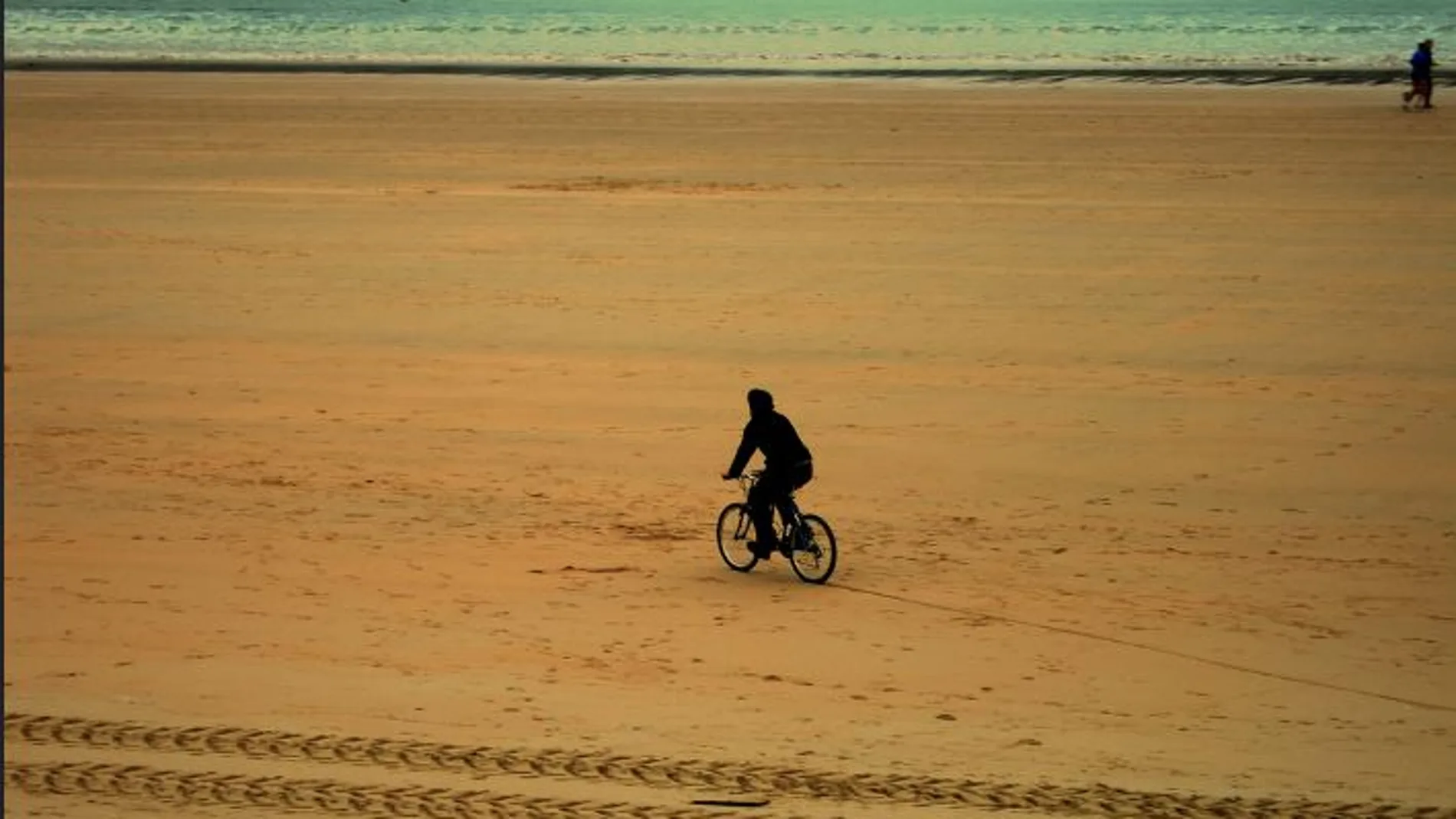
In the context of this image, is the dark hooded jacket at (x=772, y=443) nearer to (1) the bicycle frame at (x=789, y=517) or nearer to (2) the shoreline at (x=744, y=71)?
(1) the bicycle frame at (x=789, y=517)

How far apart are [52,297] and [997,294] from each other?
361 inches

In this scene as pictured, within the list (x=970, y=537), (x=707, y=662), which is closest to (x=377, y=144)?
(x=970, y=537)

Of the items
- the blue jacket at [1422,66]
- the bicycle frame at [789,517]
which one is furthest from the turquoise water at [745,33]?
the bicycle frame at [789,517]

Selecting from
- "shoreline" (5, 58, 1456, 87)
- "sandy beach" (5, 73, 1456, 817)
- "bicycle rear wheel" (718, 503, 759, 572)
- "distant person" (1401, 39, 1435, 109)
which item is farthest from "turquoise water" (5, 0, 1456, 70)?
"bicycle rear wheel" (718, 503, 759, 572)

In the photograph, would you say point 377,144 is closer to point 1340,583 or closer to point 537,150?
point 537,150

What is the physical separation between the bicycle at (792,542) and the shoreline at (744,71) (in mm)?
41044

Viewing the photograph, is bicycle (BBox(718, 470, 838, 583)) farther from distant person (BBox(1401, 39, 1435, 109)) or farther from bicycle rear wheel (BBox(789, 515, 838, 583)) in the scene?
distant person (BBox(1401, 39, 1435, 109))

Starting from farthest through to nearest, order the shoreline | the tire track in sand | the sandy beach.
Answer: the shoreline < the sandy beach < the tire track in sand

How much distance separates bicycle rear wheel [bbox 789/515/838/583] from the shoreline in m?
41.2

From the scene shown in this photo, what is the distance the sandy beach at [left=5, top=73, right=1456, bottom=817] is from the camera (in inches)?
403

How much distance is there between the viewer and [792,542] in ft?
43.2

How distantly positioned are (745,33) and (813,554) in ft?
255

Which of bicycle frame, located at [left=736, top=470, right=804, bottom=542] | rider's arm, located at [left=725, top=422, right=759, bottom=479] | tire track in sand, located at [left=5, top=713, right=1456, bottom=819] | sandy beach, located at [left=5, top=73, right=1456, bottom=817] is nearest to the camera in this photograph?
tire track in sand, located at [left=5, top=713, right=1456, bottom=819]

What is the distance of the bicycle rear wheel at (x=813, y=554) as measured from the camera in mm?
13141
